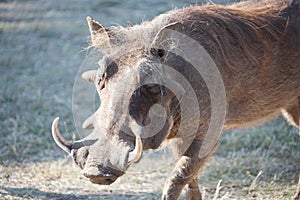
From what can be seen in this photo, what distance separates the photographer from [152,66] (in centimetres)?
351

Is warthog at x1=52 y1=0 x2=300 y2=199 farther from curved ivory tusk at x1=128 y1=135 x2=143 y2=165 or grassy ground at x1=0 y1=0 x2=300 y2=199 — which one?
grassy ground at x1=0 y1=0 x2=300 y2=199

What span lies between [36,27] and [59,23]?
0.32m

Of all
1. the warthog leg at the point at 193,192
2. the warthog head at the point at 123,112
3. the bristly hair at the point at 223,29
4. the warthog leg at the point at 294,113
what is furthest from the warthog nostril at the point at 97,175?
the warthog leg at the point at 294,113

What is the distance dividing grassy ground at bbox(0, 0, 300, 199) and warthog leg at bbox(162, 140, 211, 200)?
450mm

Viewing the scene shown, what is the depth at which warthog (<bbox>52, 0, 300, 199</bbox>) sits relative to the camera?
3336mm

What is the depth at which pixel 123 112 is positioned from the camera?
3.35m

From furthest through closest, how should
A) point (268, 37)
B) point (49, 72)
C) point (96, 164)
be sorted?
point (49, 72) < point (268, 37) < point (96, 164)

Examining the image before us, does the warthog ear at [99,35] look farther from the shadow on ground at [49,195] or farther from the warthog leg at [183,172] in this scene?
the shadow on ground at [49,195]

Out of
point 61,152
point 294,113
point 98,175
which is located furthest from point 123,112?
point 61,152

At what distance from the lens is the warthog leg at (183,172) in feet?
12.3

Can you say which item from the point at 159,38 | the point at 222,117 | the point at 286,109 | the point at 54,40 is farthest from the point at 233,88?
the point at 54,40

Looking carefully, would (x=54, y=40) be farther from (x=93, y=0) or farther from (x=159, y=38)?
(x=159, y=38)

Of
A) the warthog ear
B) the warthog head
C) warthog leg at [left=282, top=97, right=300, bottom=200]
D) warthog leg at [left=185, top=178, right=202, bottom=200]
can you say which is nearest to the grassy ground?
warthog leg at [left=185, top=178, right=202, bottom=200]

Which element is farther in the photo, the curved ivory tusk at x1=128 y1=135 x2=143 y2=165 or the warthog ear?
the warthog ear
